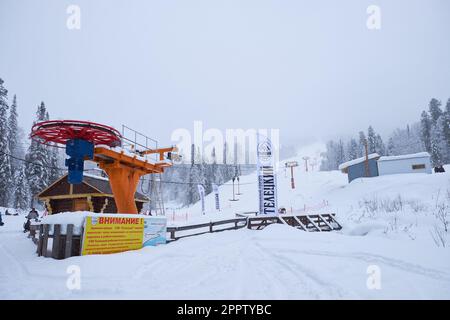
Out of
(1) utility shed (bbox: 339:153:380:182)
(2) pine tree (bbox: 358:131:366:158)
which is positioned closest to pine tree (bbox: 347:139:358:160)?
(2) pine tree (bbox: 358:131:366:158)

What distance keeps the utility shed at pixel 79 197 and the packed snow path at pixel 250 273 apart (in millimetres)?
12054

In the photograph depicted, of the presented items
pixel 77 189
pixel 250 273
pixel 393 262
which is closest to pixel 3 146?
pixel 77 189

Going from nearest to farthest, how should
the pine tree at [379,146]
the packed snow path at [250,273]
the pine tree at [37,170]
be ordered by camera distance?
the packed snow path at [250,273]
the pine tree at [37,170]
the pine tree at [379,146]

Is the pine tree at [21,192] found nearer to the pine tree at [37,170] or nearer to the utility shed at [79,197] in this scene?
the pine tree at [37,170]

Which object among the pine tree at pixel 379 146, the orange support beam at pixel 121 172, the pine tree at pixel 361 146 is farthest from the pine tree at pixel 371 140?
the orange support beam at pixel 121 172

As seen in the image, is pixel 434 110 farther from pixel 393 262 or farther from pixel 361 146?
pixel 393 262

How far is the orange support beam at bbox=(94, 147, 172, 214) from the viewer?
10.4 meters

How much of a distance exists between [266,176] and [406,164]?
29.5 metres

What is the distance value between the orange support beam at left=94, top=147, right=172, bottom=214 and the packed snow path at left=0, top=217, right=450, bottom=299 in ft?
12.6

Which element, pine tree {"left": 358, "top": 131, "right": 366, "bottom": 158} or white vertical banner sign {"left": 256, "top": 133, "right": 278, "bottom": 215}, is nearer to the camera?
white vertical banner sign {"left": 256, "top": 133, "right": 278, "bottom": 215}

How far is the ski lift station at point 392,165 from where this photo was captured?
3259cm

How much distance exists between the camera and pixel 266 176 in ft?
47.9

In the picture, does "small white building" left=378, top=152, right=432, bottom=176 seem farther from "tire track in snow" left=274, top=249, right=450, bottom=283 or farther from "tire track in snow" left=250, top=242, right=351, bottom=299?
"tire track in snow" left=250, top=242, right=351, bottom=299
